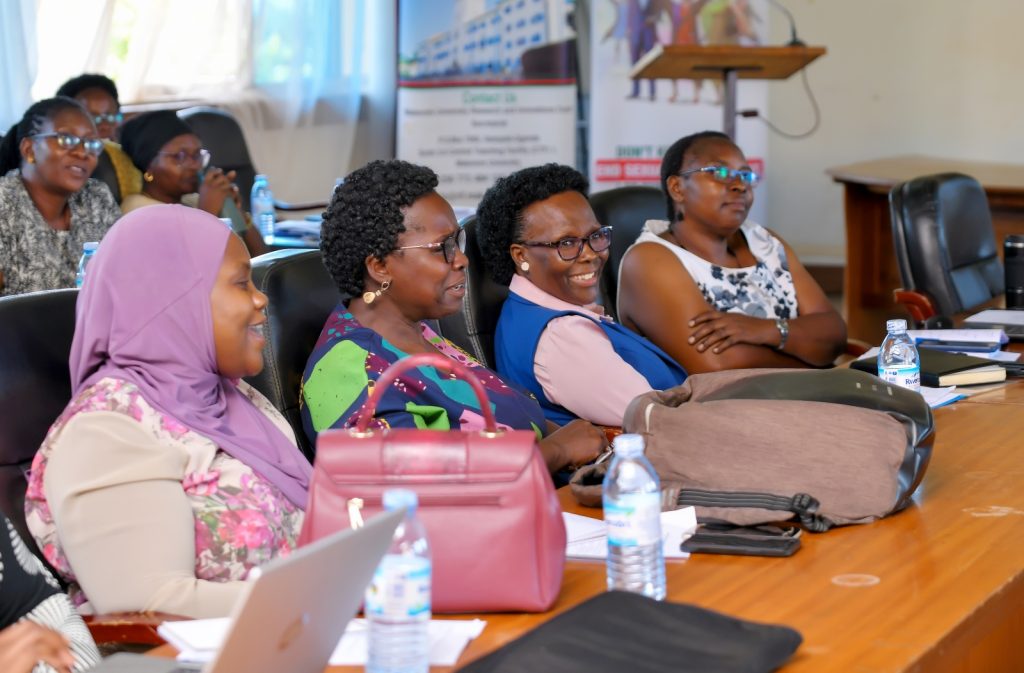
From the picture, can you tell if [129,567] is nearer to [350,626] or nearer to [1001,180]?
[350,626]

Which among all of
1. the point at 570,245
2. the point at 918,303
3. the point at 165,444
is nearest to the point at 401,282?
the point at 570,245

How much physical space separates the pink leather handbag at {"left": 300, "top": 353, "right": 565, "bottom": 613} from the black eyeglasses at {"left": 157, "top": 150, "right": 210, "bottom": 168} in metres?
3.51

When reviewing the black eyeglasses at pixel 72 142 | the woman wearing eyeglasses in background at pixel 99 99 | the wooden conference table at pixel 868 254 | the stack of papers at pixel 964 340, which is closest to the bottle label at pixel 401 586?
the stack of papers at pixel 964 340

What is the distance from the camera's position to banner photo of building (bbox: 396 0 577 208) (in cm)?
677

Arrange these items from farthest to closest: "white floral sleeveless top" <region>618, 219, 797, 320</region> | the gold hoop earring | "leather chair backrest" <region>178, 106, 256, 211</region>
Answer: "leather chair backrest" <region>178, 106, 256, 211</region>, "white floral sleeveless top" <region>618, 219, 797, 320</region>, the gold hoop earring

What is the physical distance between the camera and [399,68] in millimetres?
6789

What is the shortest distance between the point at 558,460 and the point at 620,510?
0.79m

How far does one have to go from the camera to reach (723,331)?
3.09m

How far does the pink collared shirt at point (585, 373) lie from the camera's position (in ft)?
8.64

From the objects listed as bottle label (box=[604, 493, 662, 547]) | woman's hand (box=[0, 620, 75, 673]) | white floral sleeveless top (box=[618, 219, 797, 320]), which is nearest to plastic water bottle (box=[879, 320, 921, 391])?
white floral sleeveless top (box=[618, 219, 797, 320])

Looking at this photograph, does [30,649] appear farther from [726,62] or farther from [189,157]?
[726,62]

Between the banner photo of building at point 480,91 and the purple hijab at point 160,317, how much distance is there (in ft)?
16.1

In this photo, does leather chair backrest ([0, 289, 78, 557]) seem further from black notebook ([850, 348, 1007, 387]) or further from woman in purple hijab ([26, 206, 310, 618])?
black notebook ([850, 348, 1007, 387])

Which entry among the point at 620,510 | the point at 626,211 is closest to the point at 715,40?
the point at 626,211
